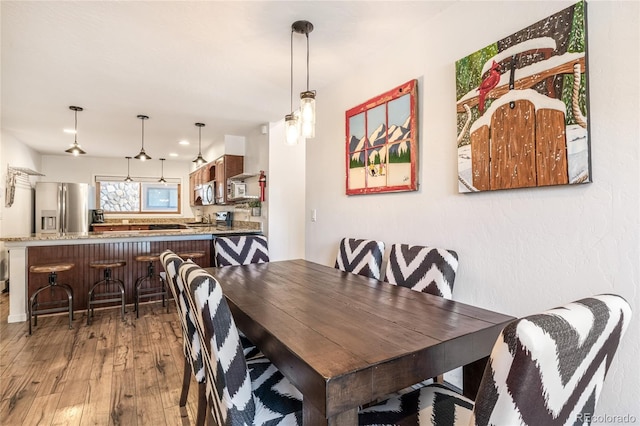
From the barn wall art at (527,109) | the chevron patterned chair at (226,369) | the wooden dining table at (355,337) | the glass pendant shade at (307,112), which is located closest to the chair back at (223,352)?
the chevron patterned chair at (226,369)

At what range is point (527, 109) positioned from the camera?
1.57 metres

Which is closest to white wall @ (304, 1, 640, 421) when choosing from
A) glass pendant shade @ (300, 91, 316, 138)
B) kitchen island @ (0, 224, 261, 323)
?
glass pendant shade @ (300, 91, 316, 138)

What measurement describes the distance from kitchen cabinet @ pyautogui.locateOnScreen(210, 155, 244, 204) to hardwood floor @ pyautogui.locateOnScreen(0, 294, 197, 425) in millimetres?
2319

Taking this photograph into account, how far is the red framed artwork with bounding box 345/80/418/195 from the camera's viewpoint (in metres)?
2.26

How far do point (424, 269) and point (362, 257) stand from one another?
569 mm

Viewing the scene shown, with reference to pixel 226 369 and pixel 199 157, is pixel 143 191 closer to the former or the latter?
pixel 199 157

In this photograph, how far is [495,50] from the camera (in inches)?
67.8

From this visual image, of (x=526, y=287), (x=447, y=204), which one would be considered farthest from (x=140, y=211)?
(x=526, y=287)

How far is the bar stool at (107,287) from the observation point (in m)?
3.41

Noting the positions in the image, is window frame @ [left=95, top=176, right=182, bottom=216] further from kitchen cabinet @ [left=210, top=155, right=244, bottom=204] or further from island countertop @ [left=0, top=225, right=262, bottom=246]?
island countertop @ [left=0, top=225, right=262, bottom=246]

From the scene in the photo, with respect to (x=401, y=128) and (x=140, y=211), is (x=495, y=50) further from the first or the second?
(x=140, y=211)

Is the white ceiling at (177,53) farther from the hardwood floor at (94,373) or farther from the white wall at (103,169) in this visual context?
the white wall at (103,169)

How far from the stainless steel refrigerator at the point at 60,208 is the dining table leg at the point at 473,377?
6.98 metres

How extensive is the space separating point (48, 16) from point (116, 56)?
21.2 inches
